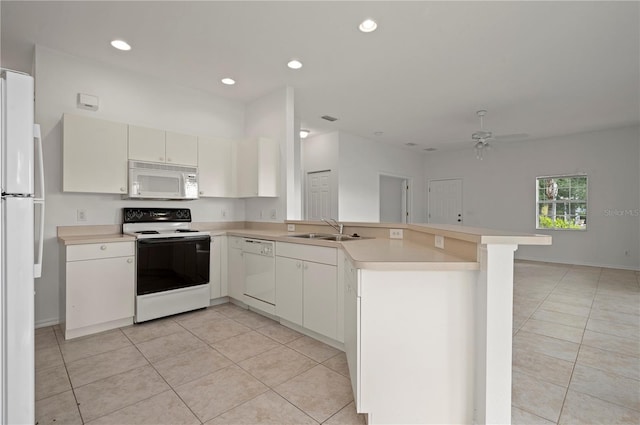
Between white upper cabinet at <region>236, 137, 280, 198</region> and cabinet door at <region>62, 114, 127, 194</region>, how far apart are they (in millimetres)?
1307

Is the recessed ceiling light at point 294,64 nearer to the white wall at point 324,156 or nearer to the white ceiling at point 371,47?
the white ceiling at point 371,47

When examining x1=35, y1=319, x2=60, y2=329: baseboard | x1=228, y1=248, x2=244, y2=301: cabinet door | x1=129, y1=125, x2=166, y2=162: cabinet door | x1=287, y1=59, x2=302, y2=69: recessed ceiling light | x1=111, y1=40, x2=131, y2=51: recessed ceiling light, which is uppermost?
x1=287, y1=59, x2=302, y2=69: recessed ceiling light

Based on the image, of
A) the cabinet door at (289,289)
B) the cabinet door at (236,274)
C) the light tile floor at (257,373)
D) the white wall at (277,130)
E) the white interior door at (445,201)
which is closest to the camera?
the light tile floor at (257,373)

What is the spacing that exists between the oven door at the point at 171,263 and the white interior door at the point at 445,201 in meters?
6.48

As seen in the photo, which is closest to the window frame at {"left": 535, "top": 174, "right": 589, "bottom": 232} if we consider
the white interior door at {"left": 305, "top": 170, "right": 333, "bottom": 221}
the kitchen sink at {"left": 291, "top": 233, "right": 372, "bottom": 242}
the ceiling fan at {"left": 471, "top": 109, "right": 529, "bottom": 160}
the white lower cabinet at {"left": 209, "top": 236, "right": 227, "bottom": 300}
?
the ceiling fan at {"left": 471, "top": 109, "right": 529, "bottom": 160}

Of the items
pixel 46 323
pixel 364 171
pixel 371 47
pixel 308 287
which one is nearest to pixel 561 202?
pixel 364 171

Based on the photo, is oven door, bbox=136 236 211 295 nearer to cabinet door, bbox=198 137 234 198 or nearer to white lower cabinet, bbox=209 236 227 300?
white lower cabinet, bbox=209 236 227 300

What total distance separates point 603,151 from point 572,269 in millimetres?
2370

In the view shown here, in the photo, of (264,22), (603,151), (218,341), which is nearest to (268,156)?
(264,22)

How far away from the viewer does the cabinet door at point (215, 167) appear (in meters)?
3.69

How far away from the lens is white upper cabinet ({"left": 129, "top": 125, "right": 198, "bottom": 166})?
3.17m

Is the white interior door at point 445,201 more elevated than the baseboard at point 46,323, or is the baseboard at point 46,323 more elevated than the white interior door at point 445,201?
the white interior door at point 445,201

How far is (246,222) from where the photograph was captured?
14.3 ft

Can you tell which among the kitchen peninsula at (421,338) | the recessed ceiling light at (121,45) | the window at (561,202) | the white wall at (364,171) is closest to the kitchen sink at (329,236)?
the kitchen peninsula at (421,338)
